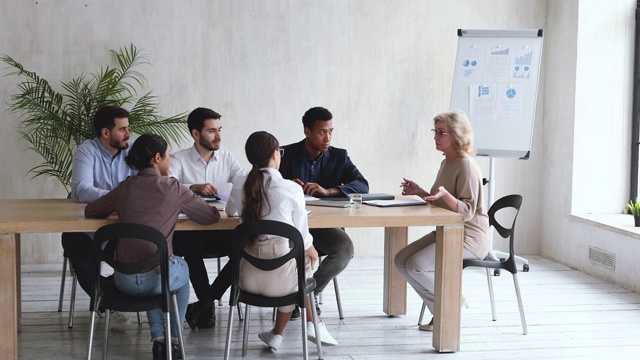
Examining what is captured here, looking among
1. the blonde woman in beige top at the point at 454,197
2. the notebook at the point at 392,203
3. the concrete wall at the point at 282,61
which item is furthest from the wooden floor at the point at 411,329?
the concrete wall at the point at 282,61

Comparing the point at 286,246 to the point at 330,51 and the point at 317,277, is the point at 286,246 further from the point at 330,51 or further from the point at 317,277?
the point at 330,51

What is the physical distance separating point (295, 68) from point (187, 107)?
941 millimetres

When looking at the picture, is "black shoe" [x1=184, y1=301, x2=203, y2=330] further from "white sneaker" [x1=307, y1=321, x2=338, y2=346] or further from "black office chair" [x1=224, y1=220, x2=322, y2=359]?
"black office chair" [x1=224, y1=220, x2=322, y2=359]

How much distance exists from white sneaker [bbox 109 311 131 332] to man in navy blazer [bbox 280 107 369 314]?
3.67 feet

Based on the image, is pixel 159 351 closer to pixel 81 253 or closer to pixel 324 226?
pixel 81 253

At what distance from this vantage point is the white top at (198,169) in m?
4.97

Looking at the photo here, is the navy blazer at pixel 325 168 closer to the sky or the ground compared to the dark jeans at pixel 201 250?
closer to the sky

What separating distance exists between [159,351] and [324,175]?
1.66 m

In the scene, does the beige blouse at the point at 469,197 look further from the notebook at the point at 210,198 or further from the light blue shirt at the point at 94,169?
the light blue shirt at the point at 94,169

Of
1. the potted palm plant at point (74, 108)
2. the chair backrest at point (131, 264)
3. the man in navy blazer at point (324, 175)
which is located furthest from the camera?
the potted palm plant at point (74, 108)

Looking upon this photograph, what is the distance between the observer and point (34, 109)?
607 centimetres

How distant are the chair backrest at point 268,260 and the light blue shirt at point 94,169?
1105 millimetres

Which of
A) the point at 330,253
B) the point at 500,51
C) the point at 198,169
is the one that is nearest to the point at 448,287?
the point at 330,253

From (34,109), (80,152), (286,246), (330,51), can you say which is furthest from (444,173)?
(34,109)
